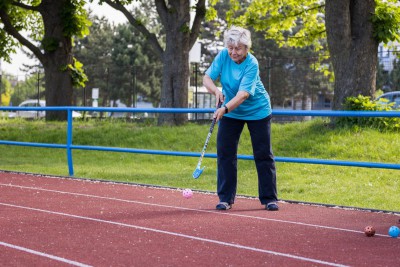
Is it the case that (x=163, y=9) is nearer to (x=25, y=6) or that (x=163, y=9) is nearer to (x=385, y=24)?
(x=25, y=6)

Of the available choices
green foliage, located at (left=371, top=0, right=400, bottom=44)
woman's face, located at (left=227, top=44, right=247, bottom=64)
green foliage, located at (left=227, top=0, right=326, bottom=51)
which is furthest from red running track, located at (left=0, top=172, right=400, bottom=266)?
green foliage, located at (left=227, top=0, right=326, bottom=51)

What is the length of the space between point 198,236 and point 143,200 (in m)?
2.76

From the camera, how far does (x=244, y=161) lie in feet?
50.8

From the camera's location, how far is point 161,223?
25.1ft

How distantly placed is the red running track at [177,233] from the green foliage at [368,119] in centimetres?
703

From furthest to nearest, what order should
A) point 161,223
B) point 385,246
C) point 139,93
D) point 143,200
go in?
point 139,93 → point 143,200 → point 161,223 → point 385,246

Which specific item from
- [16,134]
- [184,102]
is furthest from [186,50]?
[16,134]

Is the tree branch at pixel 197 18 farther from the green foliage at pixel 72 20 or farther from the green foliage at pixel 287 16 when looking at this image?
the green foliage at pixel 72 20

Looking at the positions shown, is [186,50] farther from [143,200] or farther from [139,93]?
[139,93]

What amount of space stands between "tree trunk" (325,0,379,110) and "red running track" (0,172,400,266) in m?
8.50

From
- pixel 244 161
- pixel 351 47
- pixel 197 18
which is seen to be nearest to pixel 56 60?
pixel 197 18

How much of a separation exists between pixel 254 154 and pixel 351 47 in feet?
33.0

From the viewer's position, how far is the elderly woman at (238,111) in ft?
26.6

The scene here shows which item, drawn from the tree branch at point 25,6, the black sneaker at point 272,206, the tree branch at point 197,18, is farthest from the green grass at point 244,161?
the tree branch at point 25,6
